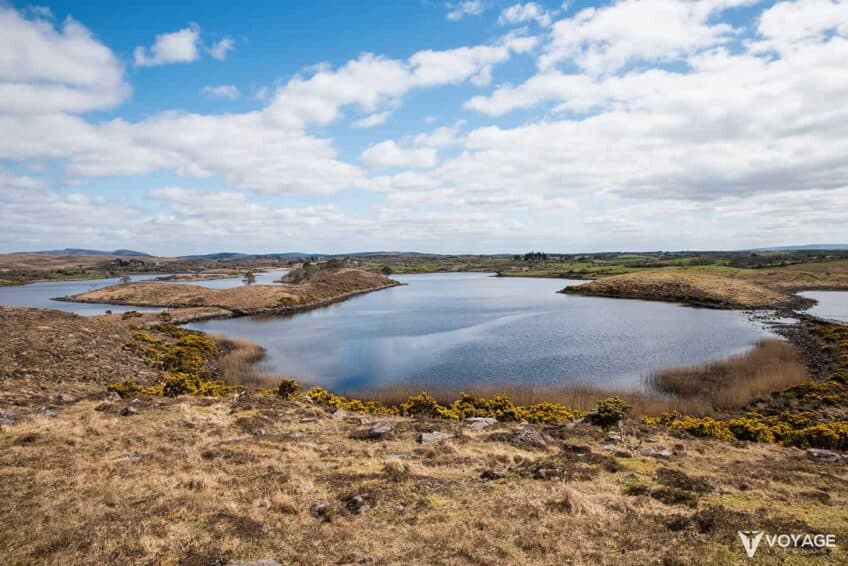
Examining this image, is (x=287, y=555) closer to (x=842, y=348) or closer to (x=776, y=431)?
(x=776, y=431)

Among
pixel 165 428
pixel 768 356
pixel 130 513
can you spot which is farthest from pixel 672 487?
pixel 768 356

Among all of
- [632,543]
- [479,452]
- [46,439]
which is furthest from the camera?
[479,452]

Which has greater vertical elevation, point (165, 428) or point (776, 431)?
point (165, 428)

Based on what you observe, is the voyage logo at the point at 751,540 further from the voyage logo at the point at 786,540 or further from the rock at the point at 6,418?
the rock at the point at 6,418

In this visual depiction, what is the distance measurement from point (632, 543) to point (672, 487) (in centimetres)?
503

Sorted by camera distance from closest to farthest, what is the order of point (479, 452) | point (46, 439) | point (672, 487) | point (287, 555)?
point (287, 555)
point (672, 487)
point (46, 439)
point (479, 452)

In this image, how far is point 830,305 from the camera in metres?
93.4

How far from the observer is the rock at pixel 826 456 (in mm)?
19727

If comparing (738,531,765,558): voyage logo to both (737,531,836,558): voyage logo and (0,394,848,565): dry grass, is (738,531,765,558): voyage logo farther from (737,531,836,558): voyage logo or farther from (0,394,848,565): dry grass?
(0,394,848,565): dry grass

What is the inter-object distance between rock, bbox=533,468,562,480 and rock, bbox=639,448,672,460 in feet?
19.3

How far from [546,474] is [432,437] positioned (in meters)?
6.81

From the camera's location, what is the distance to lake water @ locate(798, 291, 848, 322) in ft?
259

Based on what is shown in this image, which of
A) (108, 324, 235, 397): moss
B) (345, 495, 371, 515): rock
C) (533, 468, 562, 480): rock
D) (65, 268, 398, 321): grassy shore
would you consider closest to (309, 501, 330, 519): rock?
(345, 495, 371, 515): rock

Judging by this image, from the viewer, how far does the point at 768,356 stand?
47719 mm
